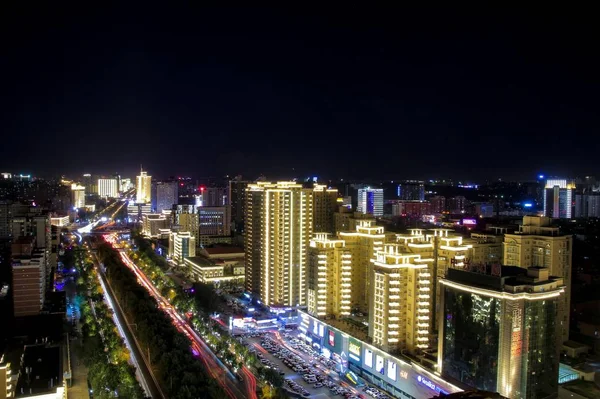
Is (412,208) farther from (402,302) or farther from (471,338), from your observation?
(471,338)

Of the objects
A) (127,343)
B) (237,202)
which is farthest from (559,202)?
(127,343)

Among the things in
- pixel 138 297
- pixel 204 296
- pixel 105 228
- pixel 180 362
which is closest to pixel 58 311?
pixel 138 297

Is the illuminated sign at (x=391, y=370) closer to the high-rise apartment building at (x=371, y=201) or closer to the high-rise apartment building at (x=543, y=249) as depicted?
the high-rise apartment building at (x=543, y=249)

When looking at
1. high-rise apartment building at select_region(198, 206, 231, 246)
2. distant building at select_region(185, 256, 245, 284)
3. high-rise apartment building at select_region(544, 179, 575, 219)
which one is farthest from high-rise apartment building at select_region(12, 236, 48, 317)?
high-rise apartment building at select_region(544, 179, 575, 219)

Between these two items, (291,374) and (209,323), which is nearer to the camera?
(291,374)

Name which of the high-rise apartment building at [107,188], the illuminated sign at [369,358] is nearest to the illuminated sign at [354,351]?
the illuminated sign at [369,358]

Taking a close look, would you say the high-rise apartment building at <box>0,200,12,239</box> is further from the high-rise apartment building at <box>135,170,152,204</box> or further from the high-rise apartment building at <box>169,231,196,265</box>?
the high-rise apartment building at <box>135,170,152,204</box>
